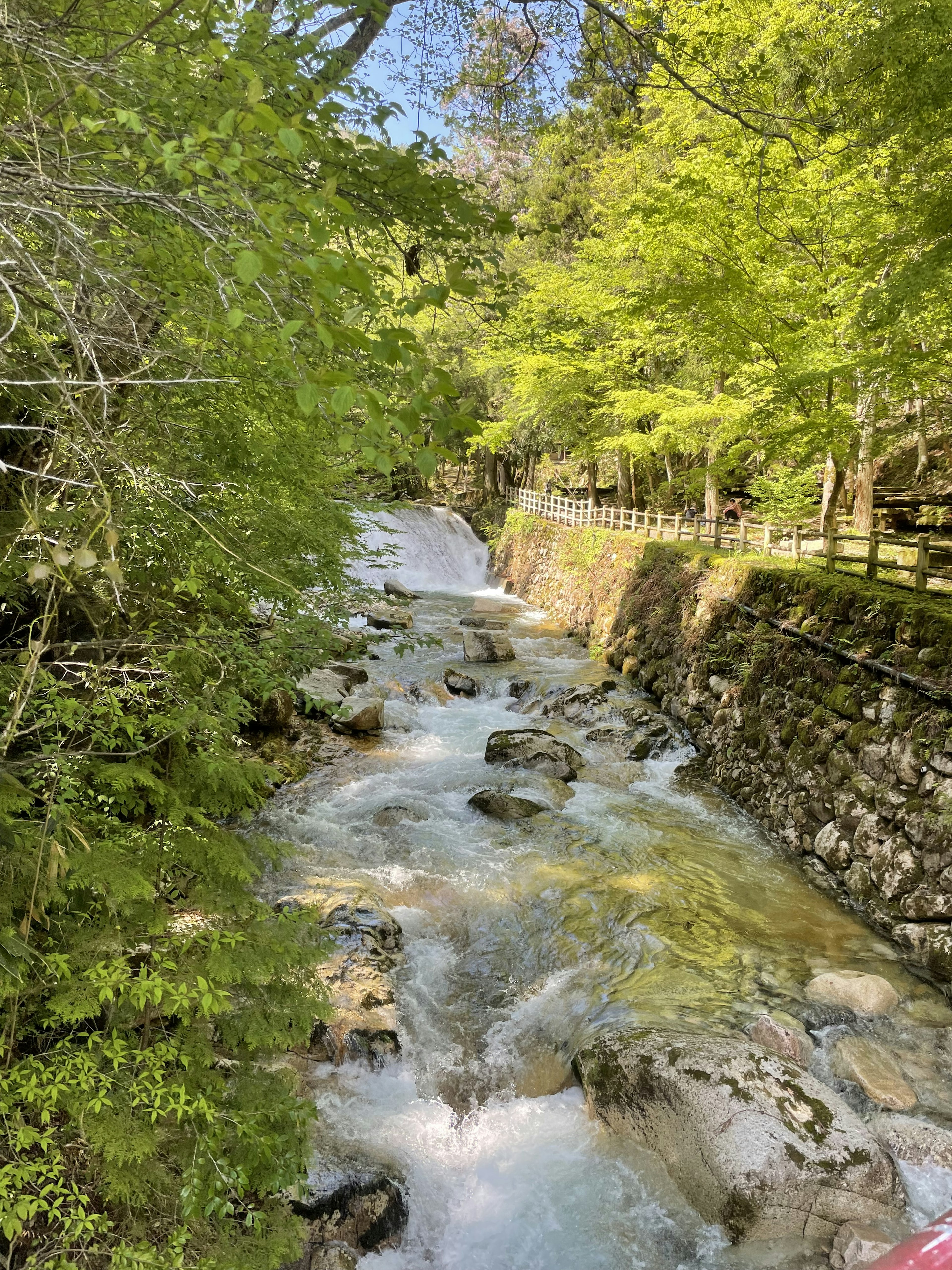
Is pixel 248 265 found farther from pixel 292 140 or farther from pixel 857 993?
pixel 857 993

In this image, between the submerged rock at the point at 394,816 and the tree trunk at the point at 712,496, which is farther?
the tree trunk at the point at 712,496

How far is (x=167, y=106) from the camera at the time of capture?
240 cm

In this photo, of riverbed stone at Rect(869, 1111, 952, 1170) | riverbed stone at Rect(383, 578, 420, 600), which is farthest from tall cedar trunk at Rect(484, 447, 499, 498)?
riverbed stone at Rect(869, 1111, 952, 1170)

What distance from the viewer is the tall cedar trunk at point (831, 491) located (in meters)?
11.7

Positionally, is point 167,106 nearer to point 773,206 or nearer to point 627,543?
point 773,206

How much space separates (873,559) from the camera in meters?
8.44

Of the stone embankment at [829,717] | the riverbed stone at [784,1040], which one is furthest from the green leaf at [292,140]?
the stone embankment at [829,717]

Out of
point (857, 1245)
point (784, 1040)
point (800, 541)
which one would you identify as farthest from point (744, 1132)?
point (800, 541)

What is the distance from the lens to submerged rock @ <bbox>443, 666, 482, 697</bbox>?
44.0ft

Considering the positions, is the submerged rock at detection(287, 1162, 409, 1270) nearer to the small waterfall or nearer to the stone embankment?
the stone embankment

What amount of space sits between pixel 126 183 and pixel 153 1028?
3459mm

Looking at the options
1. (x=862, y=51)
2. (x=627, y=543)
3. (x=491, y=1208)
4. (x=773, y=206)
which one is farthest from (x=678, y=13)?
(x=491, y=1208)

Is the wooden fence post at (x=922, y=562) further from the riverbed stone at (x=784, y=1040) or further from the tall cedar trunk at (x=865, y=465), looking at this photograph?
the riverbed stone at (x=784, y=1040)

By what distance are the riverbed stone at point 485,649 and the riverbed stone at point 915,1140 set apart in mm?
11375
